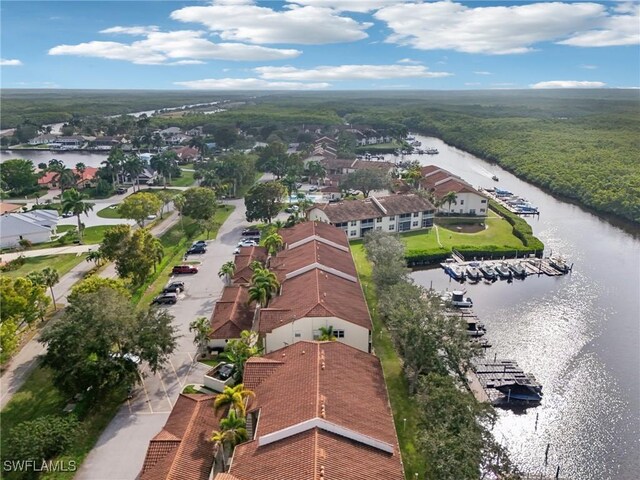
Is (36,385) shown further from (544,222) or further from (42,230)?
(544,222)

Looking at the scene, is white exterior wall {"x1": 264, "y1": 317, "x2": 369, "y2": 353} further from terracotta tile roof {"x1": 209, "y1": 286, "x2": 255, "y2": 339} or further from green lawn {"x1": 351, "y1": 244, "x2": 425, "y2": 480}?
terracotta tile roof {"x1": 209, "y1": 286, "x2": 255, "y2": 339}

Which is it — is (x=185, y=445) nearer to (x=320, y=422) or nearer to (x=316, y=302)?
(x=320, y=422)

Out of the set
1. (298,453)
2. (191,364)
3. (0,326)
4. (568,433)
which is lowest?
(568,433)

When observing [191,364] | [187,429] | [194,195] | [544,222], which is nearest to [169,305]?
[191,364]

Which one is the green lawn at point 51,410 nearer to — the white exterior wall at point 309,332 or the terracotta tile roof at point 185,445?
the terracotta tile roof at point 185,445

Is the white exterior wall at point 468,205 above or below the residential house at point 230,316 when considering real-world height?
above

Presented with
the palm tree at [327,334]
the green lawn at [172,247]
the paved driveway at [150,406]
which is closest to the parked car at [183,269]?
the green lawn at [172,247]

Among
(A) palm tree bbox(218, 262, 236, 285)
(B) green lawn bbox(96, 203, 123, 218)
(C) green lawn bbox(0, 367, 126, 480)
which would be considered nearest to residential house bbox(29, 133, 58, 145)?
(B) green lawn bbox(96, 203, 123, 218)
